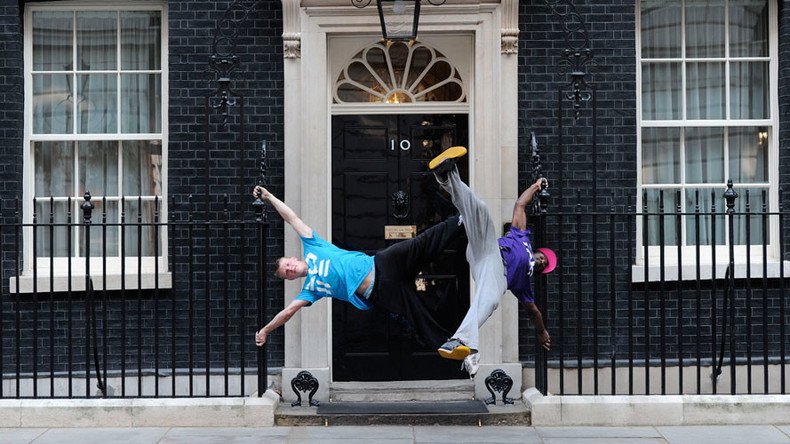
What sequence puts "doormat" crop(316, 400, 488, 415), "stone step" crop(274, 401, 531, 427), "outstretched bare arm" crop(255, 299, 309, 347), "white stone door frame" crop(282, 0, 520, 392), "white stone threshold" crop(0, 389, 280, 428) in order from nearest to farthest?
"outstretched bare arm" crop(255, 299, 309, 347) < "white stone threshold" crop(0, 389, 280, 428) < "stone step" crop(274, 401, 531, 427) < "doormat" crop(316, 400, 488, 415) < "white stone door frame" crop(282, 0, 520, 392)

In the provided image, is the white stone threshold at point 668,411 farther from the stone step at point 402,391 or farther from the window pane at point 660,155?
the window pane at point 660,155

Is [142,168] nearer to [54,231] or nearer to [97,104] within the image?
[97,104]

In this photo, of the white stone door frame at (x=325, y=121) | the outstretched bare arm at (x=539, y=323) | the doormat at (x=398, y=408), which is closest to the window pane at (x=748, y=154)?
the white stone door frame at (x=325, y=121)

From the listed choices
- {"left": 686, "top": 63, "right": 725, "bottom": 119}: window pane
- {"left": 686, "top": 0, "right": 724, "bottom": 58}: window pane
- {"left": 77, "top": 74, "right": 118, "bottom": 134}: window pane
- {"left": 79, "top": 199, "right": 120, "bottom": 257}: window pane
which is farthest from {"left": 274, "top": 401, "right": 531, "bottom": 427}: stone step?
{"left": 686, "top": 0, "right": 724, "bottom": 58}: window pane

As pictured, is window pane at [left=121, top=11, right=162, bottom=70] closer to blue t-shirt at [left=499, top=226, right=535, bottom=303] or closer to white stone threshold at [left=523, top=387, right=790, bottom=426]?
blue t-shirt at [left=499, top=226, right=535, bottom=303]

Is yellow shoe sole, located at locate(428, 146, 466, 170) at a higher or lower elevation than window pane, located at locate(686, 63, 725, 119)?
lower

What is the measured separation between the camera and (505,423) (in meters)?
8.68

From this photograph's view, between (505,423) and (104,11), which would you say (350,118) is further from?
(505,423)

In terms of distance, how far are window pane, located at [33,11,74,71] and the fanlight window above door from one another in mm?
2558

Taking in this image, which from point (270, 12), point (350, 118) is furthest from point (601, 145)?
point (270, 12)

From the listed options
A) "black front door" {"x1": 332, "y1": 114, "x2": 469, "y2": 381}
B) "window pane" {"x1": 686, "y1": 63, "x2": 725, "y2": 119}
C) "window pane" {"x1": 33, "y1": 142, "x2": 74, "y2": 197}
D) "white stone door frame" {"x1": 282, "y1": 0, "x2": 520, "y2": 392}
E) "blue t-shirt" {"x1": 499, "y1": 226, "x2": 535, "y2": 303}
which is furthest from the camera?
"window pane" {"x1": 686, "y1": 63, "x2": 725, "y2": 119}

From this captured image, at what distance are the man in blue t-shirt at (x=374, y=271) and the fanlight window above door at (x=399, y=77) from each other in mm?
2090

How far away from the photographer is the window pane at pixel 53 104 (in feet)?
32.8

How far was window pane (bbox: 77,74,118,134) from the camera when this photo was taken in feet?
32.8
